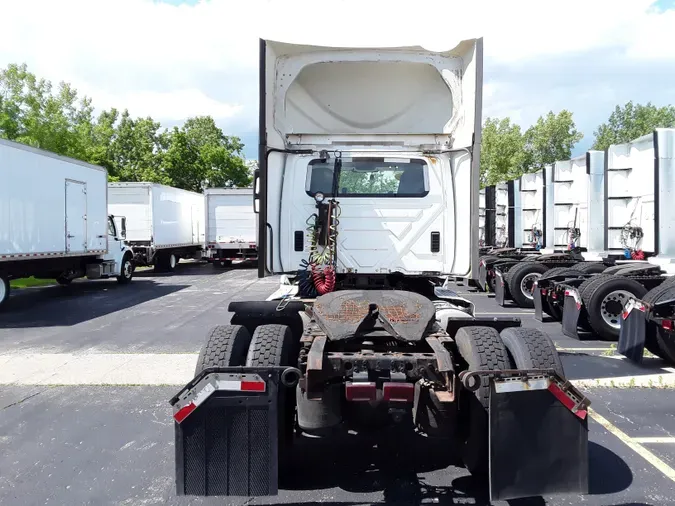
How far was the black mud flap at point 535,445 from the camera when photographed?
338cm

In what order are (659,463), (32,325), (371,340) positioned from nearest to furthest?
(371,340), (659,463), (32,325)

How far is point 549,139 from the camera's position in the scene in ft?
148

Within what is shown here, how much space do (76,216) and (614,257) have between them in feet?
43.8

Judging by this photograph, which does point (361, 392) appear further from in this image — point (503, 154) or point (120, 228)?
point (503, 154)

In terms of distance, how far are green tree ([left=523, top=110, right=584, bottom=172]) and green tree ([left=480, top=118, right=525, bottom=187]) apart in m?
1.37

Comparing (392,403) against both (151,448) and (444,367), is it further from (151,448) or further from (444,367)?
(151,448)

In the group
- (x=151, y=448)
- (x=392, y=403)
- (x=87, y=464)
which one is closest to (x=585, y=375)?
(x=392, y=403)

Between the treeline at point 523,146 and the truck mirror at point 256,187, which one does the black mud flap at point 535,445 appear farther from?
the treeline at point 523,146

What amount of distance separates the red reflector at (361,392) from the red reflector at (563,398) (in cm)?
104

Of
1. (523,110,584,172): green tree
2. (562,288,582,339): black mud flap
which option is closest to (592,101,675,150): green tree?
(523,110,584,172): green tree

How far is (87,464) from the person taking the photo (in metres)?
4.62

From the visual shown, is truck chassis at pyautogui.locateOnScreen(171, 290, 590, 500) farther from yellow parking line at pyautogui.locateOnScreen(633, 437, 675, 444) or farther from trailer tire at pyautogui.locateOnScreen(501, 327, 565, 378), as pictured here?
yellow parking line at pyautogui.locateOnScreen(633, 437, 675, 444)

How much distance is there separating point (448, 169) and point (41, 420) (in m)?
4.80

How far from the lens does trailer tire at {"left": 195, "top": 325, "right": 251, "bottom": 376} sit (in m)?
4.11
